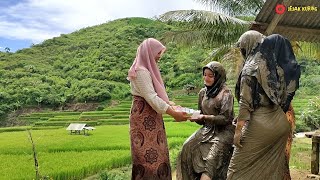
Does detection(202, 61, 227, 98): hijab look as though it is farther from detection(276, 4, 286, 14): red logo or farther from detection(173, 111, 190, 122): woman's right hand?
detection(276, 4, 286, 14): red logo

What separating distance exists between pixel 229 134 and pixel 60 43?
2523 centimetres

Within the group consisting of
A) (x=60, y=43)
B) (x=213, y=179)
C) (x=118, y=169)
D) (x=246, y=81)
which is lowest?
(x=118, y=169)

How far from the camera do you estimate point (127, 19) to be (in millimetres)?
33969

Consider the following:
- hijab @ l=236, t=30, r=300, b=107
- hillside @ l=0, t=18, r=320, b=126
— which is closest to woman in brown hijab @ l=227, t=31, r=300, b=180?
hijab @ l=236, t=30, r=300, b=107

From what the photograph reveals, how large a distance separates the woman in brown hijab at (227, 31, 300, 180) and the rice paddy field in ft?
10.3

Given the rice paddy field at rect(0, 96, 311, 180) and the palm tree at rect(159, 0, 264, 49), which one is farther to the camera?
the palm tree at rect(159, 0, 264, 49)

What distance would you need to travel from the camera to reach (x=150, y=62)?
2.73m

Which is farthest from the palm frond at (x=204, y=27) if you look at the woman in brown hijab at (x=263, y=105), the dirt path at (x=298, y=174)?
the woman in brown hijab at (x=263, y=105)

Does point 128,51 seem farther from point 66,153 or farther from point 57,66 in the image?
point 66,153

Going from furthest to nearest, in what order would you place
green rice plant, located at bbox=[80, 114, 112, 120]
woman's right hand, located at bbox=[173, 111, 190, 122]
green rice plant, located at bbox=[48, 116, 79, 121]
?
green rice plant, located at bbox=[80, 114, 112, 120] → green rice plant, located at bbox=[48, 116, 79, 121] → woman's right hand, located at bbox=[173, 111, 190, 122]

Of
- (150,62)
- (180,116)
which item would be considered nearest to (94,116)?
(180,116)

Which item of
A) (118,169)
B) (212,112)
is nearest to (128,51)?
(118,169)

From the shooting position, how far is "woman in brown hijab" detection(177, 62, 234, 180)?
306 centimetres

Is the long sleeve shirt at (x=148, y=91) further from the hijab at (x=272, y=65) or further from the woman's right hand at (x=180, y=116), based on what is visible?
the hijab at (x=272, y=65)
